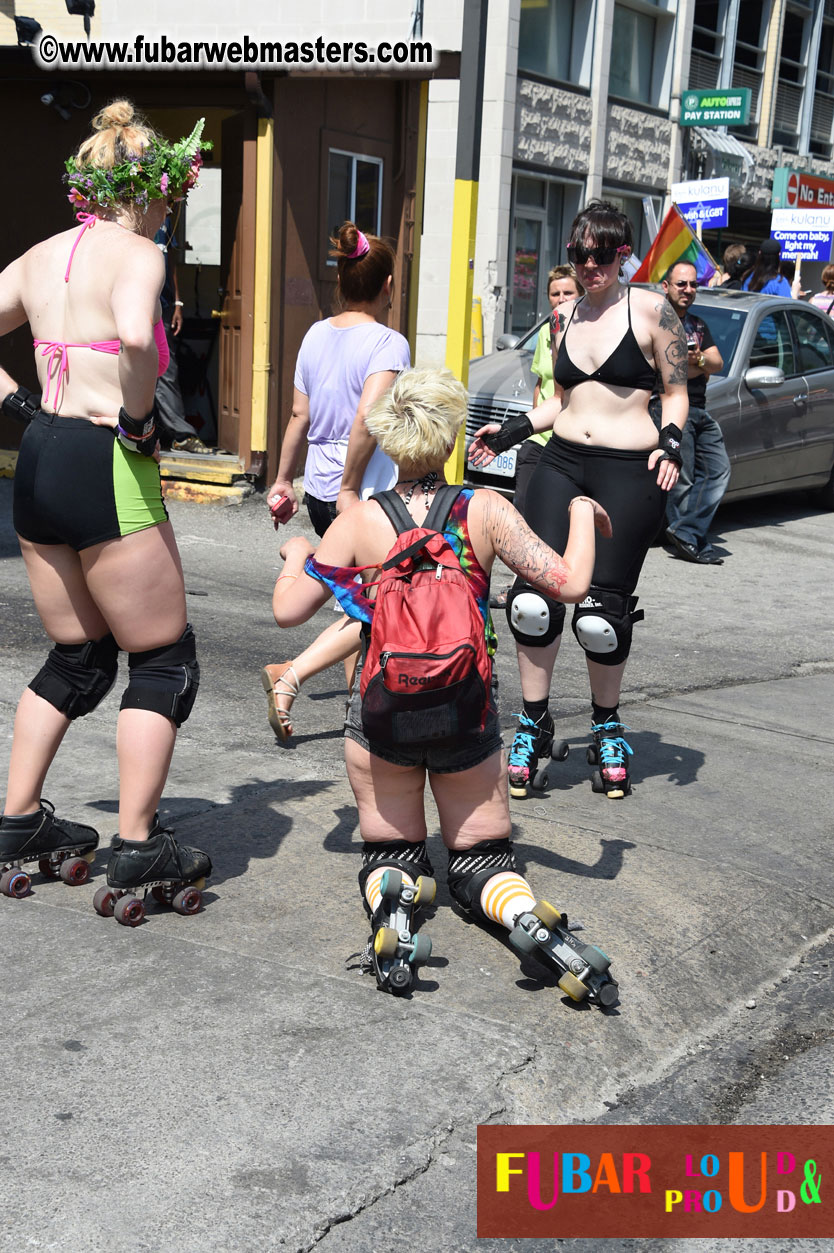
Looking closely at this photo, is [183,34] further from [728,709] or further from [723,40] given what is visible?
[723,40]

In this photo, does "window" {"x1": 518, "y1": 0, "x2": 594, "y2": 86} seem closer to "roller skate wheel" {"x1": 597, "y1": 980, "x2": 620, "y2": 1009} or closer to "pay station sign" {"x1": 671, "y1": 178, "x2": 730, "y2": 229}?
"pay station sign" {"x1": 671, "y1": 178, "x2": 730, "y2": 229}

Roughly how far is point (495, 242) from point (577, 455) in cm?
1671

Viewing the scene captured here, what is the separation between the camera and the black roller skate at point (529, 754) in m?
5.09

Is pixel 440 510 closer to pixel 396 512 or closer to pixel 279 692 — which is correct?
pixel 396 512

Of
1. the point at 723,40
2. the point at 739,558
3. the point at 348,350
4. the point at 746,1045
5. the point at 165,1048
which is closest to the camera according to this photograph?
the point at 165,1048

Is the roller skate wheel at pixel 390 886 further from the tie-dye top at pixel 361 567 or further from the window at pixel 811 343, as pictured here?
the window at pixel 811 343

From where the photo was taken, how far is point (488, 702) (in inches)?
137

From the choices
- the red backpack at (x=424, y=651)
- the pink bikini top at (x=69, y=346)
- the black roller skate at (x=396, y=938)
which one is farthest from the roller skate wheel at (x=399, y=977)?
the pink bikini top at (x=69, y=346)

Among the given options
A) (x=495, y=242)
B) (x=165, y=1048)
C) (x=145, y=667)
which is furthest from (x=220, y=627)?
(x=495, y=242)

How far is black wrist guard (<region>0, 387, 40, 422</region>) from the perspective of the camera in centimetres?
374

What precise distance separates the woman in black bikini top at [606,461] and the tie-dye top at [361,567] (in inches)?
56.5

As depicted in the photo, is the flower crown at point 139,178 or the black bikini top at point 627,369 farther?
the black bikini top at point 627,369

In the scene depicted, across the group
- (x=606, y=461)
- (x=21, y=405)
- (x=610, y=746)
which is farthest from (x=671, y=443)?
(x=21, y=405)

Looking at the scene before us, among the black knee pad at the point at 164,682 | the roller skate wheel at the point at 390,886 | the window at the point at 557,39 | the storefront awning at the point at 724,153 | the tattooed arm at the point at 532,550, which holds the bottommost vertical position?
the roller skate wheel at the point at 390,886
